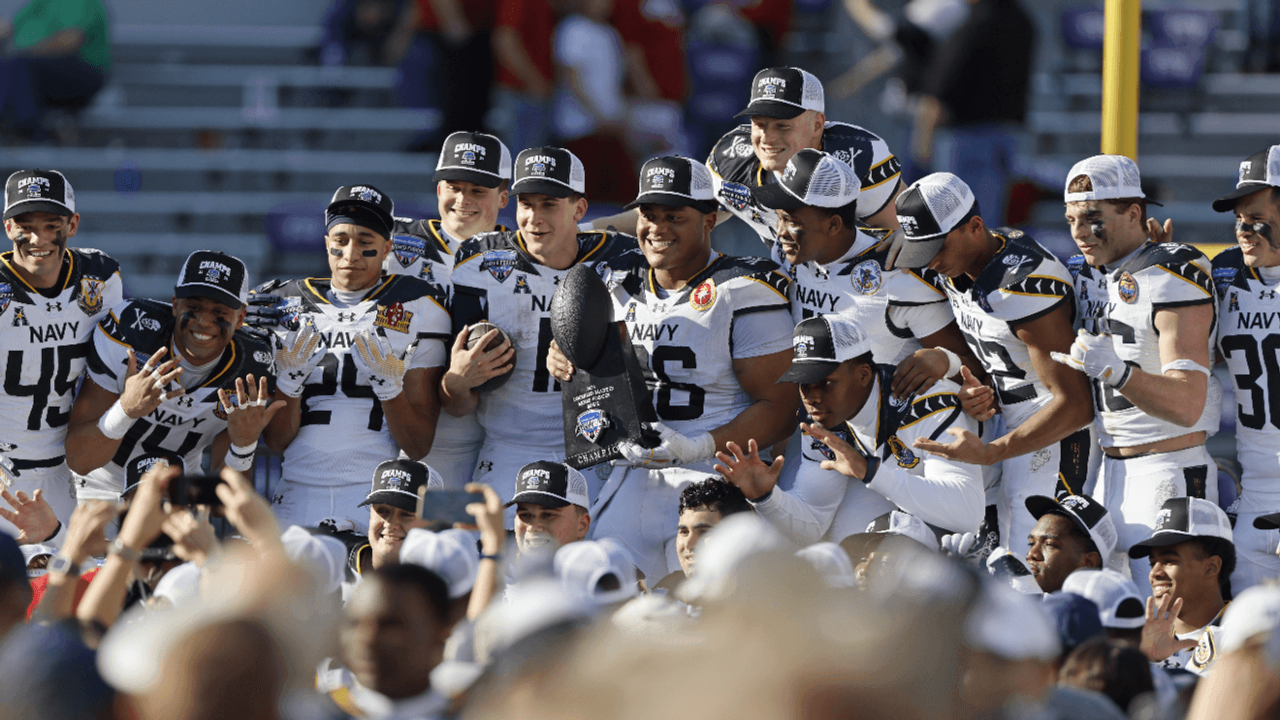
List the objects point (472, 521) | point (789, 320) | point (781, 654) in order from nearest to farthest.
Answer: point (781, 654)
point (472, 521)
point (789, 320)

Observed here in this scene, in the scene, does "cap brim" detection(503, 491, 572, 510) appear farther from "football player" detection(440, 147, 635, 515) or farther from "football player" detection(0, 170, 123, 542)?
"football player" detection(0, 170, 123, 542)

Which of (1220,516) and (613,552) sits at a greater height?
(613,552)

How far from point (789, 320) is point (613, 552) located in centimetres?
212

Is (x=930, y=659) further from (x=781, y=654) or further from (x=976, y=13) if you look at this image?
(x=976, y=13)

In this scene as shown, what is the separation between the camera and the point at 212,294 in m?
6.26

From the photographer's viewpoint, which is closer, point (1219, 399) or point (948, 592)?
point (948, 592)

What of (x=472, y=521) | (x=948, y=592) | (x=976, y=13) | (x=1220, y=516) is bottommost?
(x=1220, y=516)

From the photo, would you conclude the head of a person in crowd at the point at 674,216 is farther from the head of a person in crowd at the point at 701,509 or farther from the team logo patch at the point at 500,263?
the head of a person in crowd at the point at 701,509

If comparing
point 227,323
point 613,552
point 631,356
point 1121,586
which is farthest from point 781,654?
point 227,323

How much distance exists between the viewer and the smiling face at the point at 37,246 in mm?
6680

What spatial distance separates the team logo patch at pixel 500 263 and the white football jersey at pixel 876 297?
46.5 inches

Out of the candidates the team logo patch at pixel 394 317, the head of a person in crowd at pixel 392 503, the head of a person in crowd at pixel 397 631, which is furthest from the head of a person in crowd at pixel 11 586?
the team logo patch at pixel 394 317

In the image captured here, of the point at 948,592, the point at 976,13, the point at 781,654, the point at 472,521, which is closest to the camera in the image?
the point at 781,654

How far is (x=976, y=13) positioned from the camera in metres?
9.53
